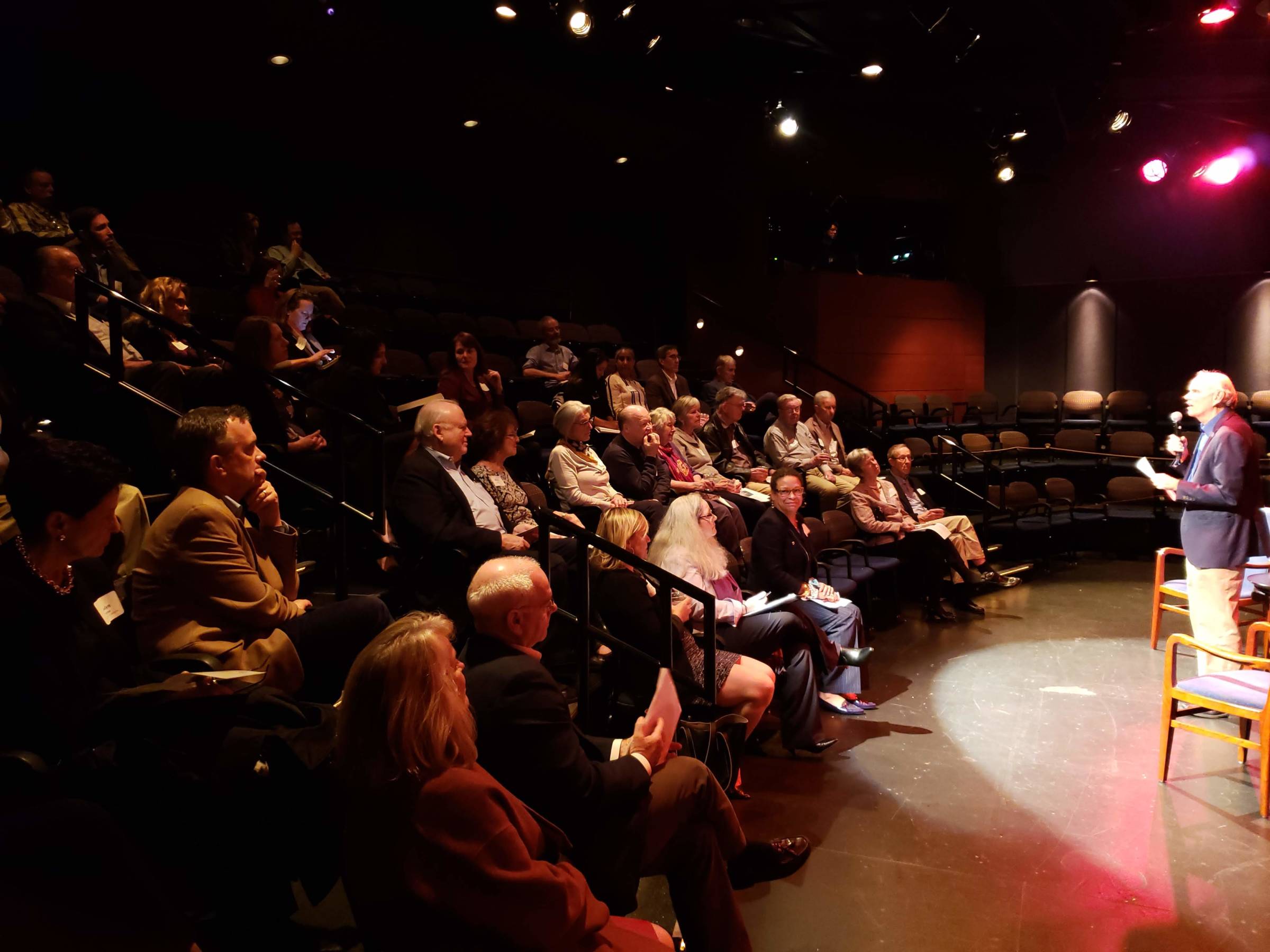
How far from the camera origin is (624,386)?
7.06 m

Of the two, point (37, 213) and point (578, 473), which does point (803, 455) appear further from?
point (37, 213)

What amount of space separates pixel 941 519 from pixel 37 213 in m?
6.71

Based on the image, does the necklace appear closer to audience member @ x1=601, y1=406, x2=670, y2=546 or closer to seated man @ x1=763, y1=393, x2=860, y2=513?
audience member @ x1=601, y1=406, x2=670, y2=546

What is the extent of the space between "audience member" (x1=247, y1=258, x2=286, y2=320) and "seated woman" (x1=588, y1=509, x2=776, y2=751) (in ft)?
7.69

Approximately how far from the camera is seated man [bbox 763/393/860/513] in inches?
285

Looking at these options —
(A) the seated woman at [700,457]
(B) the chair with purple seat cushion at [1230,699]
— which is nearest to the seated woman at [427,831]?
(B) the chair with purple seat cushion at [1230,699]

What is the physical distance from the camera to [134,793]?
184cm

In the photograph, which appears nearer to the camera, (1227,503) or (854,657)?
(1227,503)

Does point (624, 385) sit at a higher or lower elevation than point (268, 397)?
higher

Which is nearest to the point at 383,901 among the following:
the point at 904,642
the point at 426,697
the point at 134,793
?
the point at 426,697

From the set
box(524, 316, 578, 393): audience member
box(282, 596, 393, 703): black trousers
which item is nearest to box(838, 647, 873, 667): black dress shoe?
box(282, 596, 393, 703): black trousers

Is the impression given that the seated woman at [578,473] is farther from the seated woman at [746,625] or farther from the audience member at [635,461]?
the seated woman at [746,625]

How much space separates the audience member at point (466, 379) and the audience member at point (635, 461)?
86 cm

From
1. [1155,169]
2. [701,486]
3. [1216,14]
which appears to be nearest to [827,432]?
[701,486]
